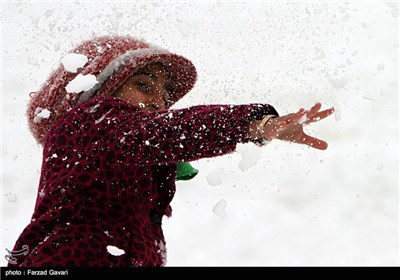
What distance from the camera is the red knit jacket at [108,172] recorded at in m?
0.95

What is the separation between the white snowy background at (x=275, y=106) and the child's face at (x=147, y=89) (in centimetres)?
43

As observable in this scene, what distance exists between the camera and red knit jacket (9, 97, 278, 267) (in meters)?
0.95

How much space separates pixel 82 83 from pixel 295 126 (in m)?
0.48

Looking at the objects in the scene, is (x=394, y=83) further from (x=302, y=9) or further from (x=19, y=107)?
(x=19, y=107)

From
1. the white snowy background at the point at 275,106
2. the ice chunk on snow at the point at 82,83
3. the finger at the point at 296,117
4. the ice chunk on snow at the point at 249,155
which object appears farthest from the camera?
the white snowy background at the point at 275,106

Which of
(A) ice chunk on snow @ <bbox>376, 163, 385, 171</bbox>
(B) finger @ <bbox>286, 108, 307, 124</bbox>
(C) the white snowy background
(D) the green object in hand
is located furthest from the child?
(A) ice chunk on snow @ <bbox>376, 163, 385, 171</bbox>

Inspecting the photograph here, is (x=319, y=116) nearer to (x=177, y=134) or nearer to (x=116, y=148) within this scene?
(x=177, y=134)

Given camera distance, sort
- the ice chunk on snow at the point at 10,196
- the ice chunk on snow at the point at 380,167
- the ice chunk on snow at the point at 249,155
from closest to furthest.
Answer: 1. the ice chunk on snow at the point at 249,155
2. the ice chunk on snow at the point at 10,196
3. the ice chunk on snow at the point at 380,167

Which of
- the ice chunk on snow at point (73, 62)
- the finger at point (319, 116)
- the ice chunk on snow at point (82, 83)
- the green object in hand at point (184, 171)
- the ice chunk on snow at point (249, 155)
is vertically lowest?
the finger at point (319, 116)

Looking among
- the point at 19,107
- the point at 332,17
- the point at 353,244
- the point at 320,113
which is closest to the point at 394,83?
the point at 332,17

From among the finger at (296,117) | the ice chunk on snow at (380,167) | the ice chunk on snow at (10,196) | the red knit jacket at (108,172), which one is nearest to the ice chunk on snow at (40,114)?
the red knit jacket at (108,172)

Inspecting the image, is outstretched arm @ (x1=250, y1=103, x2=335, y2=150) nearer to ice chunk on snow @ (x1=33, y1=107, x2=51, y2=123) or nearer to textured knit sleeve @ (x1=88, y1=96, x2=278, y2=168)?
textured knit sleeve @ (x1=88, y1=96, x2=278, y2=168)

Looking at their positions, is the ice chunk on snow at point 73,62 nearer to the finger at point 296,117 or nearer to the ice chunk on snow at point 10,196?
the finger at point 296,117

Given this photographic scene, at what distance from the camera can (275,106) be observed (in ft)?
8.23
